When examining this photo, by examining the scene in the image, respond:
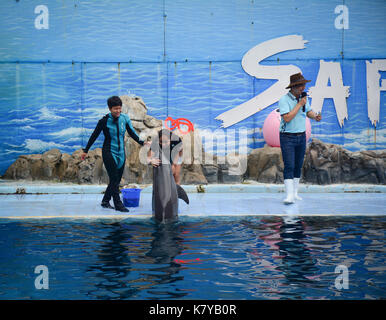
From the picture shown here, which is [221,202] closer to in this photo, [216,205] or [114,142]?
[216,205]

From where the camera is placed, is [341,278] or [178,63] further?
[178,63]

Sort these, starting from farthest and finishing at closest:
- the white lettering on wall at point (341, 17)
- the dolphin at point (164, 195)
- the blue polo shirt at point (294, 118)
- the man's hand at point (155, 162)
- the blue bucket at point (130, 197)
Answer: the white lettering on wall at point (341, 17)
the blue polo shirt at point (294, 118)
the blue bucket at point (130, 197)
the man's hand at point (155, 162)
the dolphin at point (164, 195)

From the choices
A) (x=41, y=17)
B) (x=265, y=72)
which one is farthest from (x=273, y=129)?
(x=41, y=17)

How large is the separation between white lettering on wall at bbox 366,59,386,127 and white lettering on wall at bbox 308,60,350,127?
0.54 metres

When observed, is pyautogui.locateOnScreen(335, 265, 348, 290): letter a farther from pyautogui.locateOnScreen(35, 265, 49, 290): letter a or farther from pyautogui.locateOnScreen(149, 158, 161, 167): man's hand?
pyautogui.locateOnScreen(149, 158, 161, 167): man's hand

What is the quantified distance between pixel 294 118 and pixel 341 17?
5155mm

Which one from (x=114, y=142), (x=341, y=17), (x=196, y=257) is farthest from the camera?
(x=341, y=17)

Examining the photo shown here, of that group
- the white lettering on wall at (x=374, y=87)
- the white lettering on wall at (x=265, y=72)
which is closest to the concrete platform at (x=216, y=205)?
the white lettering on wall at (x=265, y=72)

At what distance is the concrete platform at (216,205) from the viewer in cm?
711

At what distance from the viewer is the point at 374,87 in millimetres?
11781

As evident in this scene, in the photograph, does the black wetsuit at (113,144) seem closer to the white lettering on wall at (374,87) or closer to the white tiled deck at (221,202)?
the white tiled deck at (221,202)

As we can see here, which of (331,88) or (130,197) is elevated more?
(331,88)

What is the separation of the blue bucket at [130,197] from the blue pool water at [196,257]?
1125 mm

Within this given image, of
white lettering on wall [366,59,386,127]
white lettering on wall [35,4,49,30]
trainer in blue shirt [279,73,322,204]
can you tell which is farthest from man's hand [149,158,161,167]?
white lettering on wall [366,59,386,127]
